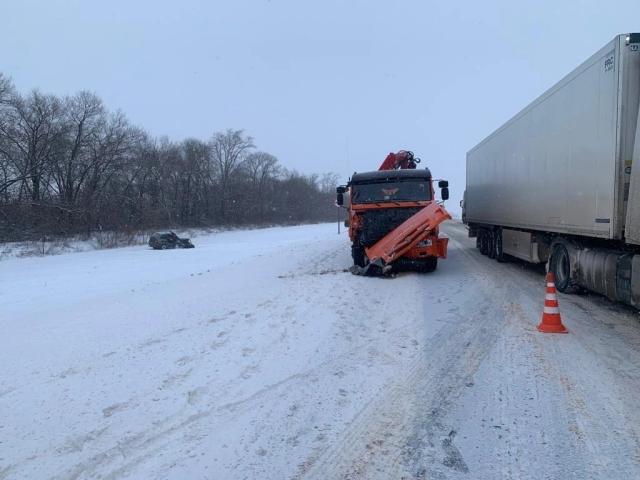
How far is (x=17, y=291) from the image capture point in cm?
1324

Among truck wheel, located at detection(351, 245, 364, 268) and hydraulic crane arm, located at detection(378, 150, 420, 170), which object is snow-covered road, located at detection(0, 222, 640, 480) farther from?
hydraulic crane arm, located at detection(378, 150, 420, 170)

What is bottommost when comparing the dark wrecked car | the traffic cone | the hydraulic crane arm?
the dark wrecked car

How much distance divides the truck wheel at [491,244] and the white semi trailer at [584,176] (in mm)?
2405

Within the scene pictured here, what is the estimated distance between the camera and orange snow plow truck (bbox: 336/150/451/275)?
1177cm

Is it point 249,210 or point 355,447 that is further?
point 249,210

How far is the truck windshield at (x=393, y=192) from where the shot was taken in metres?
13.1

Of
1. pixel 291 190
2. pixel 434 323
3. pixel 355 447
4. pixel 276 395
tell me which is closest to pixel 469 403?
pixel 355 447

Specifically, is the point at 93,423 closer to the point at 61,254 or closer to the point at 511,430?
the point at 511,430

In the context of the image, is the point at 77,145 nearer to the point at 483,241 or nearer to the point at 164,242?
the point at 164,242

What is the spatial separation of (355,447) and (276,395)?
121cm

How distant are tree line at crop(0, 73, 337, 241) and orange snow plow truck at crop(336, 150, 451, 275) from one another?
27410 millimetres

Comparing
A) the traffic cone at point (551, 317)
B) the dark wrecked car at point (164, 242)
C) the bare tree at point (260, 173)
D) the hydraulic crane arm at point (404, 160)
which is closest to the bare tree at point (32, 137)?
the dark wrecked car at point (164, 242)

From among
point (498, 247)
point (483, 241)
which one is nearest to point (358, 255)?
point (498, 247)

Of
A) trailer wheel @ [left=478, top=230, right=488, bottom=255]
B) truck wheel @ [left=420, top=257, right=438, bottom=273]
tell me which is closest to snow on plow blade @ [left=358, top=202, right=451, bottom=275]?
truck wheel @ [left=420, top=257, right=438, bottom=273]
